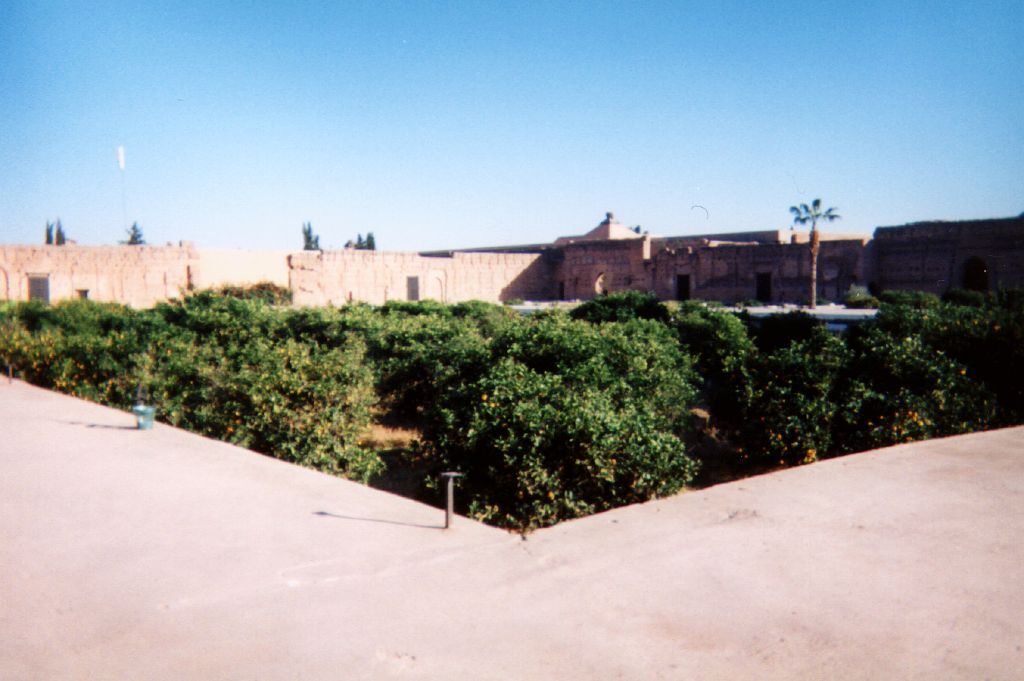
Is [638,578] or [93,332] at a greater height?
[93,332]

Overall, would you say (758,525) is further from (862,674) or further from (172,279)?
(172,279)

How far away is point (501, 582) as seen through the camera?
394 centimetres

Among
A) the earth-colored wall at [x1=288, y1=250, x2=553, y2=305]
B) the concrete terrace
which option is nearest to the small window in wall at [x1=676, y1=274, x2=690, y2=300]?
the earth-colored wall at [x1=288, y1=250, x2=553, y2=305]

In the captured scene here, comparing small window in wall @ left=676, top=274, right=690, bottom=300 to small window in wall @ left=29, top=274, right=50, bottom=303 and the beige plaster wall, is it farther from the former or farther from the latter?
small window in wall @ left=29, top=274, right=50, bottom=303

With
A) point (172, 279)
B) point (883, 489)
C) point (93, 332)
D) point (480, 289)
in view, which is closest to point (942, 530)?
point (883, 489)

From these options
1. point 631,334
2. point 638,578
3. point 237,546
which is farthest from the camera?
point 631,334

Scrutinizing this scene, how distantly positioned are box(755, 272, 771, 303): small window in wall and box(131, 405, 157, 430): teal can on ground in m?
29.4

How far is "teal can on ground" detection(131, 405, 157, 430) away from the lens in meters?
7.73

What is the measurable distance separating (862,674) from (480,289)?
34601 millimetres

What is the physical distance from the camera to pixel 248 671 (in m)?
2.99

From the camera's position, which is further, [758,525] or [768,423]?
[768,423]

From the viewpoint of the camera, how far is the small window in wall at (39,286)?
83.9ft

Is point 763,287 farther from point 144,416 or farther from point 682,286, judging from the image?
point 144,416

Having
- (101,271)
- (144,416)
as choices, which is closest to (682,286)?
(101,271)
